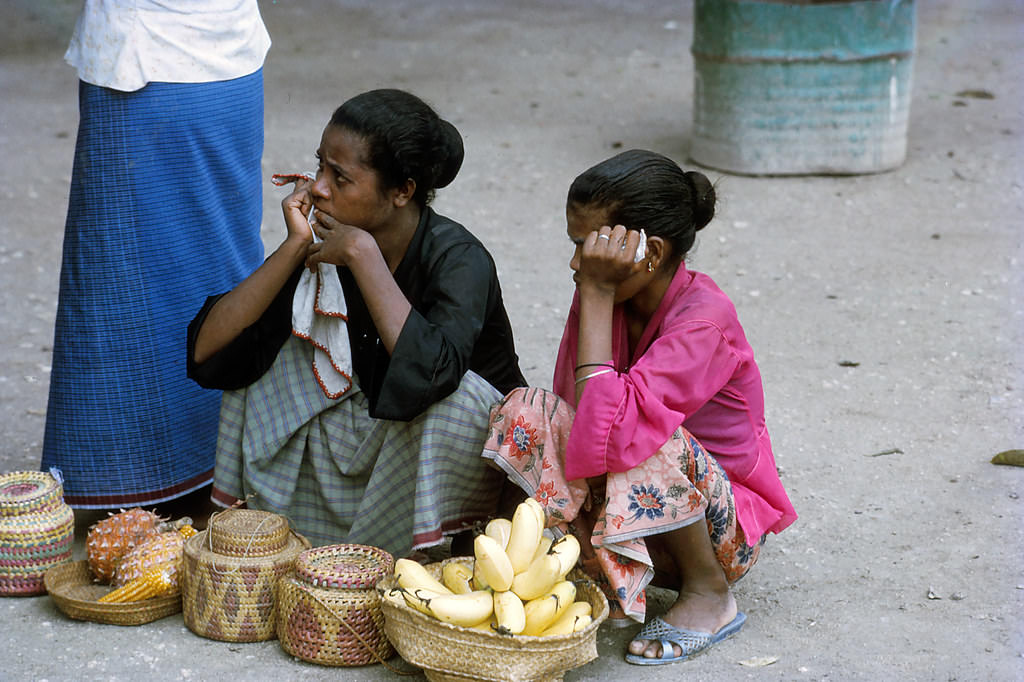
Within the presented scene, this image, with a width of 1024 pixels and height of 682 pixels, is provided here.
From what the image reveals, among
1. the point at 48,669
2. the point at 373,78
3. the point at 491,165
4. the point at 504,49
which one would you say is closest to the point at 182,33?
the point at 48,669

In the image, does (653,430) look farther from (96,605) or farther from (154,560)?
(96,605)

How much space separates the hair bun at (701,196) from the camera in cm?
281

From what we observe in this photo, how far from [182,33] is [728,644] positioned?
1905mm

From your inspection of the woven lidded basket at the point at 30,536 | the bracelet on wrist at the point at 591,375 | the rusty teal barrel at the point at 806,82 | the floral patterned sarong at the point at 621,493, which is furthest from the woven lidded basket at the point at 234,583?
the rusty teal barrel at the point at 806,82

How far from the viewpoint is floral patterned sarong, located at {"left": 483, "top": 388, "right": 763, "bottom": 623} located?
2.62m

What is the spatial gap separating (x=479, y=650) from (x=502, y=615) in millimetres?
77

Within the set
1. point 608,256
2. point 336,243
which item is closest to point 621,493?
point 608,256

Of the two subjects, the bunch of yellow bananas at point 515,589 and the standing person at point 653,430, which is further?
the standing person at point 653,430

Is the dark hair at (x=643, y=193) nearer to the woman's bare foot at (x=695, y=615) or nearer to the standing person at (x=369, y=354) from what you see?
the standing person at (x=369, y=354)

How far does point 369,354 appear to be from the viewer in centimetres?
303

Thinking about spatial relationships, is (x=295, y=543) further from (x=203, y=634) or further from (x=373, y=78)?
(x=373, y=78)

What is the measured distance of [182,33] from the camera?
3150mm

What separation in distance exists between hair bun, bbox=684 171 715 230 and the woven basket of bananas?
0.74 meters

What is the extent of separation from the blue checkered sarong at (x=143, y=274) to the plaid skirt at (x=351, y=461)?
32cm
